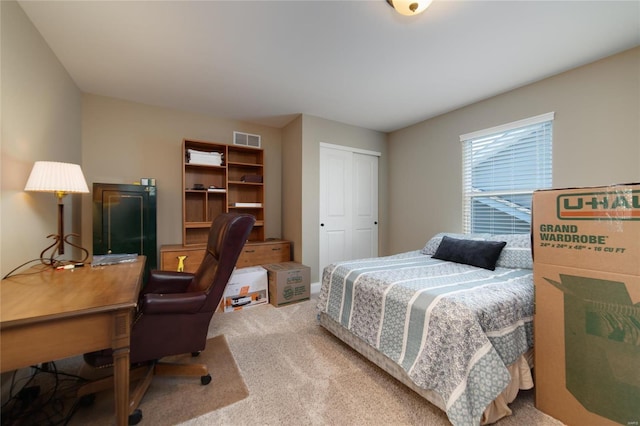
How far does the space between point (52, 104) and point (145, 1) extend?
4.33 ft

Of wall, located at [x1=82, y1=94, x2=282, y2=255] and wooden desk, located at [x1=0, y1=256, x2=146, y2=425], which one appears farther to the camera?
wall, located at [x1=82, y1=94, x2=282, y2=255]

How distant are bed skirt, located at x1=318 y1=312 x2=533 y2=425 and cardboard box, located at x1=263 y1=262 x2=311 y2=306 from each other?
53.4 inches

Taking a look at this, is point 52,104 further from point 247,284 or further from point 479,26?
point 479,26

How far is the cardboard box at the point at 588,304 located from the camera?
1.16 metres

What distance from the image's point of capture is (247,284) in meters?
2.98

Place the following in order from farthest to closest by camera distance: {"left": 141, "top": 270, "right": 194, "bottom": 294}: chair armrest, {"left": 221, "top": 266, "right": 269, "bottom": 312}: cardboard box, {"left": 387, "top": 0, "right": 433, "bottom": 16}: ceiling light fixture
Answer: {"left": 221, "top": 266, "right": 269, "bottom": 312}: cardboard box
{"left": 141, "top": 270, "right": 194, "bottom": 294}: chair armrest
{"left": 387, "top": 0, "right": 433, "bottom": 16}: ceiling light fixture

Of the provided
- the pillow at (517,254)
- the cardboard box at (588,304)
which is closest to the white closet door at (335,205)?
the pillow at (517,254)

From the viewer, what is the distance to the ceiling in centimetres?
167

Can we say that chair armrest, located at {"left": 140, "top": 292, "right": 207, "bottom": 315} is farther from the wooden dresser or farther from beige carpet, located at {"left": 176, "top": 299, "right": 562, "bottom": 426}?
the wooden dresser

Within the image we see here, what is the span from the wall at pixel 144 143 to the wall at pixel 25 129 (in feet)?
2.13

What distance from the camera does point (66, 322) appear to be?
97 cm

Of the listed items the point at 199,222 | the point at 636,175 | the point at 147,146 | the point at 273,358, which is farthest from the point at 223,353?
the point at 636,175

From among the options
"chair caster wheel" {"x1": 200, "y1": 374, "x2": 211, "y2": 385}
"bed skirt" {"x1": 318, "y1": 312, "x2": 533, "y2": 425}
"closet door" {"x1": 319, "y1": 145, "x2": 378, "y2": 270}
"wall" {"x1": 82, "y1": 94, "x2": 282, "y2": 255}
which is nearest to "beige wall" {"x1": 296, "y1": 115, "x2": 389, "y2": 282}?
"closet door" {"x1": 319, "y1": 145, "x2": 378, "y2": 270}

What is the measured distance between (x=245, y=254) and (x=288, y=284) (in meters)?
0.73
